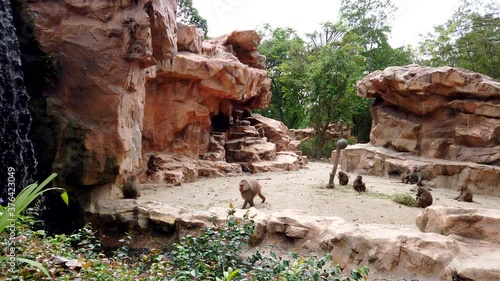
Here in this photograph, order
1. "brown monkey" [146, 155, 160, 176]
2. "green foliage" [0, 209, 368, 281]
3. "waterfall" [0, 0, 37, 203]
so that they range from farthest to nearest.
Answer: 1. "brown monkey" [146, 155, 160, 176]
2. "waterfall" [0, 0, 37, 203]
3. "green foliage" [0, 209, 368, 281]

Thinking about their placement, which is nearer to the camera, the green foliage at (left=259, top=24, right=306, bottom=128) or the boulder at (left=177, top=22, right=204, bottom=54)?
the boulder at (left=177, top=22, right=204, bottom=54)

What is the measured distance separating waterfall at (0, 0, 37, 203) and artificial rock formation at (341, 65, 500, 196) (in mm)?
12728

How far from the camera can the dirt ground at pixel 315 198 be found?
327 inches

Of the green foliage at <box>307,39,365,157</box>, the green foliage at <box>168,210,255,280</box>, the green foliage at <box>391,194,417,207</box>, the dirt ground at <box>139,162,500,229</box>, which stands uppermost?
the green foliage at <box>307,39,365,157</box>

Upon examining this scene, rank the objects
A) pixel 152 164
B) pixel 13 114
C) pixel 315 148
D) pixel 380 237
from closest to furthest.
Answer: pixel 380 237 → pixel 13 114 → pixel 152 164 → pixel 315 148

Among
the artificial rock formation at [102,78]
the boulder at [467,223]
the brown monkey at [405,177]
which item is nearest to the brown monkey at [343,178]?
the brown monkey at [405,177]

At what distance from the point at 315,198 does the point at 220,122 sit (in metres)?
9.40

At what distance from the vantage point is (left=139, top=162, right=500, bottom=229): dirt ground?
8.30 meters

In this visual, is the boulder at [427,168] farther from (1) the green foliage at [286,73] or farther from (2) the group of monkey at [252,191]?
(1) the green foliage at [286,73]

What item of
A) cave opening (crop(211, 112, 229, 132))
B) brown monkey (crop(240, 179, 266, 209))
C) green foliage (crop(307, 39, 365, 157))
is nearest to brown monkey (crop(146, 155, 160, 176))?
brown monkey (crop(240, 179, 266, 209))

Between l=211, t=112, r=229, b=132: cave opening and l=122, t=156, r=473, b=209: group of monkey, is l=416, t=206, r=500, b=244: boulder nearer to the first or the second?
l=122, t=156, r=473, b=209: group of monkey

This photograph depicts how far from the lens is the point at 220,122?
720 inches

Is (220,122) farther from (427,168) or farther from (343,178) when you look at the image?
(427,168)

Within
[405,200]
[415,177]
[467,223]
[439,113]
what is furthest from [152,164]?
[439,113]
